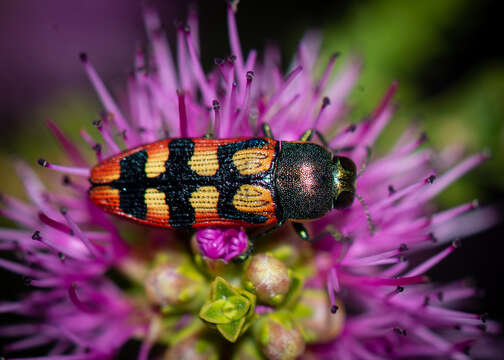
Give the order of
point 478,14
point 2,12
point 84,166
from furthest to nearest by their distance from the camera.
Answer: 1. point 2,12
2. point 478,14
3. point 84,166

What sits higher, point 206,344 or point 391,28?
point 391,28

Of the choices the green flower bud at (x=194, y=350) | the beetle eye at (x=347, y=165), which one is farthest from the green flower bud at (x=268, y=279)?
the beetle eye at (x=347, y=165)

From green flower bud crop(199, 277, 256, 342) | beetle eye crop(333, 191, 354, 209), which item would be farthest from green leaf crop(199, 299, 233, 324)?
beetle eye crop(333, 191, 354, 209)

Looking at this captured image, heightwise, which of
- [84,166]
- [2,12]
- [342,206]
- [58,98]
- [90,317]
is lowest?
[90,317]

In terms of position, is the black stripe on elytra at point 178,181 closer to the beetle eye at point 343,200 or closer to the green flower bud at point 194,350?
the beetle eye at point 343,200

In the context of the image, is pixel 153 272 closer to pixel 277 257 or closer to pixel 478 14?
pixel 277 257

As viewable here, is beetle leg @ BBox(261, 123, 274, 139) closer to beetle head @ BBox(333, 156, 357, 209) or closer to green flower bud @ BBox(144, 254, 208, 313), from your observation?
beetle head @ BBox(333, 156, 357, 209)

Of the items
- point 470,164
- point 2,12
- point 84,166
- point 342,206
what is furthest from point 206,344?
point 2,12

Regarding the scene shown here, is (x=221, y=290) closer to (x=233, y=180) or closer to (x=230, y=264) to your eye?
(x=230, y=264)
